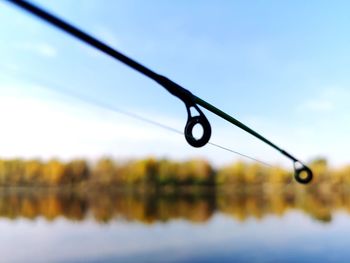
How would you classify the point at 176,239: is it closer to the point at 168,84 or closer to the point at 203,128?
the point at 203,128

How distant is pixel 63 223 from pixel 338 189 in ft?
272

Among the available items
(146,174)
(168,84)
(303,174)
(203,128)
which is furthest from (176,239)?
(146,174)

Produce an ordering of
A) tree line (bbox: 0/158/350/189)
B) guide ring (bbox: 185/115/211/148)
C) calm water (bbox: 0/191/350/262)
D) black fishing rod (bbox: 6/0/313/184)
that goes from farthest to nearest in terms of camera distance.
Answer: tree line (bbox: 0/158/350/189)
calm water (bbox: 0/191/350/262)
guide ring (bbox: 185/115/211/148)
black fishing rod (bbox: 6/0/313/184)

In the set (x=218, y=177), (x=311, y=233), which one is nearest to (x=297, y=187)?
(x=218, y=177)

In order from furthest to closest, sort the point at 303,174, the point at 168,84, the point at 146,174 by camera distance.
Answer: the point at 146,174
the point at 303,174
the point at 168,84

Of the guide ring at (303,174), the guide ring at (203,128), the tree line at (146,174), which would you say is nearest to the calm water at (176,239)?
the guide ring at (303,174)

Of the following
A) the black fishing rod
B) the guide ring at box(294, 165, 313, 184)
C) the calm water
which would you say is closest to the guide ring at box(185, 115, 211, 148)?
the black fishing rod

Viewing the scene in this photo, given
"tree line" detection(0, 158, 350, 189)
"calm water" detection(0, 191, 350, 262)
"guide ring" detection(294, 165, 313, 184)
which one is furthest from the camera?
"tree line" detection(0, 158, 350, 189)

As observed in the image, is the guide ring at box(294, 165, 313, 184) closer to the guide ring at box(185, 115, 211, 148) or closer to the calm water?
the guide ring at box(185, 115, 211, 148)

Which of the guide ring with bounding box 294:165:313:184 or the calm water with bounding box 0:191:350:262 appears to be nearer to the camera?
the guide ring with bounding box 294:165:313:184

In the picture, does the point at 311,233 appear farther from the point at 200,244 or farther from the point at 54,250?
the point at 54,250

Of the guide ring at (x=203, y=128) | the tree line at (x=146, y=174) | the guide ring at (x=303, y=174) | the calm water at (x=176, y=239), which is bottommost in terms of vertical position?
the calm water at (x=176, y=239)

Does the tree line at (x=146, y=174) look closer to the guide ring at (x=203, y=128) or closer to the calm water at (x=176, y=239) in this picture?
the calm water at (x=176, y=239)

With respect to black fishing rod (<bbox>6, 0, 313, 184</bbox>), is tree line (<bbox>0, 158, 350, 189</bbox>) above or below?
above
